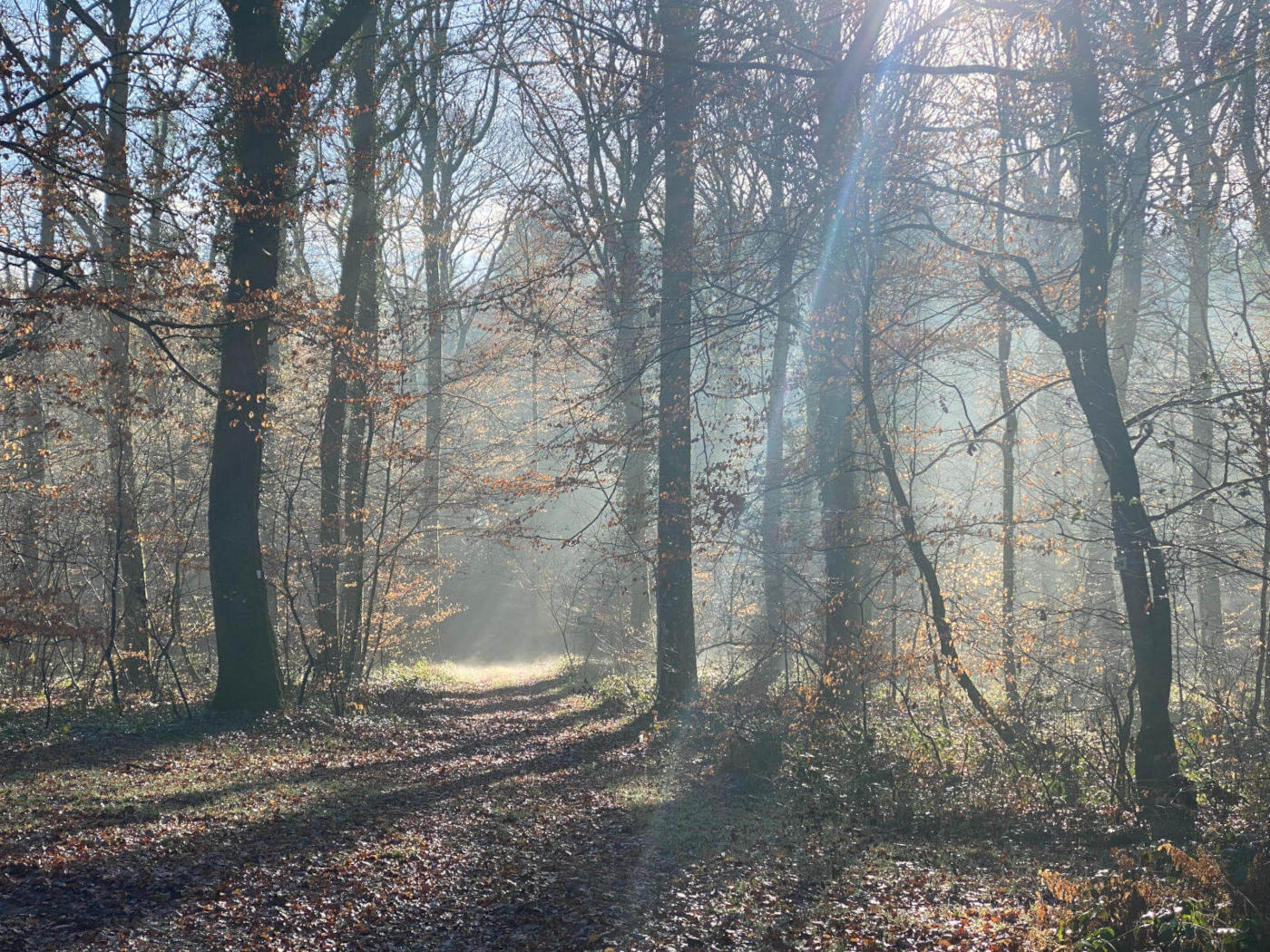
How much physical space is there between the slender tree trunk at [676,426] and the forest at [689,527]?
78mm

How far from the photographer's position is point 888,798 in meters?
8.66

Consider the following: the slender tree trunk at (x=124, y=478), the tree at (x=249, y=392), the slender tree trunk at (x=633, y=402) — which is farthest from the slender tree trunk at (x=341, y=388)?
the slender tree trunk at (x=633, y=402)

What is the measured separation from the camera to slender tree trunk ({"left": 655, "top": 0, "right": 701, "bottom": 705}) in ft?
40.2

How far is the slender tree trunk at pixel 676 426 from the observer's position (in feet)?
40.2

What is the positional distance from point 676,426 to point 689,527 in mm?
1528

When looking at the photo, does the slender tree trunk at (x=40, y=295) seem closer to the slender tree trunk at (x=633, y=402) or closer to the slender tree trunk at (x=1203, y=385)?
the slender tree trunk at (x=633, y=402)

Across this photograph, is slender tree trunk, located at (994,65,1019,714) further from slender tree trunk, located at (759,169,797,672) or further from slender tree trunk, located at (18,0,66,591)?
slender tree trunk, located at (18,0,66,591)

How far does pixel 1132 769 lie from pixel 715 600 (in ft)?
71.3

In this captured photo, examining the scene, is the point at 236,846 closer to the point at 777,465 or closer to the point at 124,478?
the point at 124,478

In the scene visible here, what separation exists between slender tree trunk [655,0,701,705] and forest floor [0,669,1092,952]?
2968 mm

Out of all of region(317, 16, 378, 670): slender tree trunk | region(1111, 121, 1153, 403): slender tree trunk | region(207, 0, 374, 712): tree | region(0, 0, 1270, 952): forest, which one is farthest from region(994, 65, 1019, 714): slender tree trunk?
region(317, 16, 378, 670): slender tree trunk

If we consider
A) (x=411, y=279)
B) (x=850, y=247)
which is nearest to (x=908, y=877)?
(x=850, y=247)

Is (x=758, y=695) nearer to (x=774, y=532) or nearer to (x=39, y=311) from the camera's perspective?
(x=774, y=532)

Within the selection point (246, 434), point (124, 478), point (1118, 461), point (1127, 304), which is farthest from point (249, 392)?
point (1127, 304)
